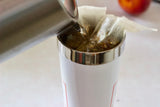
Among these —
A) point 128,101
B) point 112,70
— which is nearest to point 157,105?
point 128,101

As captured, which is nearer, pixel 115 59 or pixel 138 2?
pixel 115 59

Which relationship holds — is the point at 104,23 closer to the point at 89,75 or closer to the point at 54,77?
the point at 89,75

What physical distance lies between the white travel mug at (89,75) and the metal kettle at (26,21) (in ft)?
0.14

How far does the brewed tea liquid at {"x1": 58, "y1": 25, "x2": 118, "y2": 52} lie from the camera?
0.23 metres

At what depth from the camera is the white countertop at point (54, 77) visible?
350mm

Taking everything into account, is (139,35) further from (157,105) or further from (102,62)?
(102,62)

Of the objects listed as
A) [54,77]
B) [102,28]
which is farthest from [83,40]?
[54,77]

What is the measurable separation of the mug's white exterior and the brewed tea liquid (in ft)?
0.05

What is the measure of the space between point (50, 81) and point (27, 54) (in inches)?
3.1

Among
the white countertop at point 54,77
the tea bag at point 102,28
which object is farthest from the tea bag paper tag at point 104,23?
the white countertop at point 54,77

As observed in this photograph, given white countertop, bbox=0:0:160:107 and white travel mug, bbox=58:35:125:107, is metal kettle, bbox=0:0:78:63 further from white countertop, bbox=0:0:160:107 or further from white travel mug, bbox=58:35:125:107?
white countertop, bbox=0:0:160:107

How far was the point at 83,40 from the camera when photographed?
0.80ft

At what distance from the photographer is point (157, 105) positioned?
0.34 m

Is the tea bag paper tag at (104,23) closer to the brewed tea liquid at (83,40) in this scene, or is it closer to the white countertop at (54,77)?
the brewed tea liquid at (83,40)
